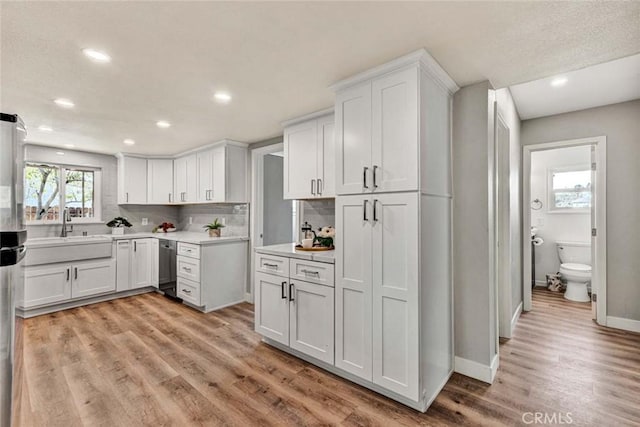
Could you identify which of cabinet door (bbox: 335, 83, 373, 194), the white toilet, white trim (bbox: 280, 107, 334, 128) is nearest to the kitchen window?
white trim (bbox: 280, 107, 334, 128)

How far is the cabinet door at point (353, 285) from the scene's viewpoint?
209 cm

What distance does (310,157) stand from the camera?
300 cm

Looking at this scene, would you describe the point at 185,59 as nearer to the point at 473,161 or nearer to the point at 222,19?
the point at 222,19

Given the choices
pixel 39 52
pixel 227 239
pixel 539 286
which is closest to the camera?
pixel 39 52

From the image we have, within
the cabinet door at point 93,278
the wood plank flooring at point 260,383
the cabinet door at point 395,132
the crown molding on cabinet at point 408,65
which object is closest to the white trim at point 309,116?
the crown molding on cabinet at point 408,65

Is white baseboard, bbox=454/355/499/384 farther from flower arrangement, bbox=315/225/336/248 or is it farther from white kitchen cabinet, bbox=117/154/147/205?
white kitchen cabinet, bbox=117/154/147/205

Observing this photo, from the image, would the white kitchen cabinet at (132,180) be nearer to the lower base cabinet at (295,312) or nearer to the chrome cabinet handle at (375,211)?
the lower base cabinet at (295,312)

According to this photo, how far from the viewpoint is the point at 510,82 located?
2262 millimetres

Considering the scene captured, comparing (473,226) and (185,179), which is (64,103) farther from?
(473,226)

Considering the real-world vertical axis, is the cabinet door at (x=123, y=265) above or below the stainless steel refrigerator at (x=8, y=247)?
below

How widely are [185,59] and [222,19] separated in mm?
564

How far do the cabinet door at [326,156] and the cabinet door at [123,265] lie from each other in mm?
3556

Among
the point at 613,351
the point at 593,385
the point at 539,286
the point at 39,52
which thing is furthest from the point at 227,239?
the point at 539,286

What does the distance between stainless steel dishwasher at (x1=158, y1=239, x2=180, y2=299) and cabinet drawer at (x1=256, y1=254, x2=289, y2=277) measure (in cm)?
205
